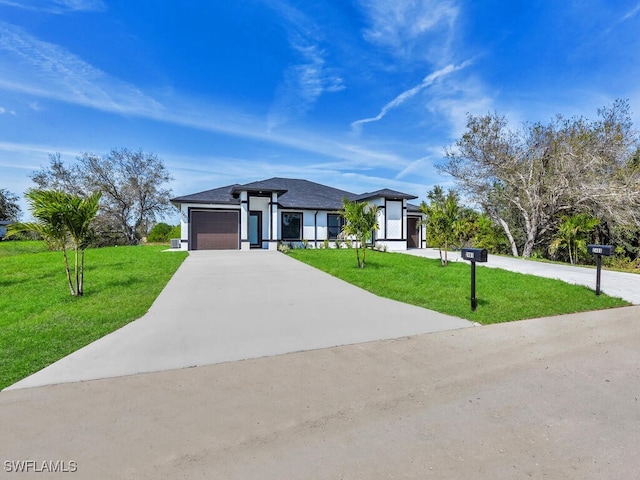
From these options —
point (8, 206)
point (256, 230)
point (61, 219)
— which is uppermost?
point (8, 206)

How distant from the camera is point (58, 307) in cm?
573

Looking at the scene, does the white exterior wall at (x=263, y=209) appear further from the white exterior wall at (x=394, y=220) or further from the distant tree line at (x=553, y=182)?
the distant tree line at (x=553, y=182)

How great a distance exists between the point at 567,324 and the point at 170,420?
19.3 ft

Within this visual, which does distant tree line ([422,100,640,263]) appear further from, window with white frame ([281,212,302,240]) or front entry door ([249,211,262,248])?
front entry door ([249,211,262,248])

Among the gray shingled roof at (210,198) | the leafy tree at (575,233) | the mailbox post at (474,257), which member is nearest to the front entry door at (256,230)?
the gray shingled roof at (210,198)

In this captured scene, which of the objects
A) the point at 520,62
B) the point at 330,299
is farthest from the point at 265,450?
the point at 520,62

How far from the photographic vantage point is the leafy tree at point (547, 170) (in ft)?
47.1

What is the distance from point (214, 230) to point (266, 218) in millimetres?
3326

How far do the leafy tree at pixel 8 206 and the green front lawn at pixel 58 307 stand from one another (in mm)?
37604

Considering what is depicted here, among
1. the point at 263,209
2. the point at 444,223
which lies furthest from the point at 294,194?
the point at 444,223

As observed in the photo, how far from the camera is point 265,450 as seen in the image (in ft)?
6.62

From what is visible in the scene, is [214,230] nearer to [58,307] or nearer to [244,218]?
[244,218]

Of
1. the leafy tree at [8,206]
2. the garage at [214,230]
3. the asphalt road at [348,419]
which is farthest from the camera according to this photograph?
the leafy tree at [8,206]

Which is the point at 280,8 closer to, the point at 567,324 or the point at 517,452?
the point at 567,324
